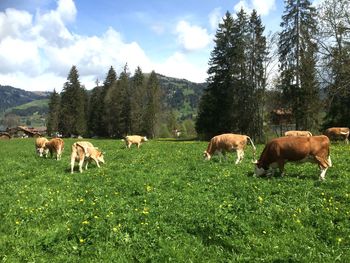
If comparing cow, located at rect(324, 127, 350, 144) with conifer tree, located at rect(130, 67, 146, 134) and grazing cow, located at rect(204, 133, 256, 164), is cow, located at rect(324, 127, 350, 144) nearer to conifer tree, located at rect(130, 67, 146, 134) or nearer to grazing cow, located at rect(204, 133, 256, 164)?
grazing cow, located at rect(204, 133, 256, 164)

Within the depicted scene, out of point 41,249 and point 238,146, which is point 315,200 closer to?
point 41,249

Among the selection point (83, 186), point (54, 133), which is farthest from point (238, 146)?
point (54, 133)

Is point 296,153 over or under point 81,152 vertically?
over

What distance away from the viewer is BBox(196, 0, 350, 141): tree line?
3531 centimetres

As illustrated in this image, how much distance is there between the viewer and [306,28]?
164 feet

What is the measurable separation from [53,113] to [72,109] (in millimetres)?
15524

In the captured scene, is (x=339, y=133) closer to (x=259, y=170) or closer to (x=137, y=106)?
(x=259, y=170)

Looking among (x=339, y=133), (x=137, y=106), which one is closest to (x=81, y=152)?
(x=339, y=133)

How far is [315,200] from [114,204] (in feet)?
19.9

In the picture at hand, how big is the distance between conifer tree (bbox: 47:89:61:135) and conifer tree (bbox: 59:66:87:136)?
7.10 metres

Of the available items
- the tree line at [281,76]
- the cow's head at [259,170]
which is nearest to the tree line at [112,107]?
the tree line at [281,76]

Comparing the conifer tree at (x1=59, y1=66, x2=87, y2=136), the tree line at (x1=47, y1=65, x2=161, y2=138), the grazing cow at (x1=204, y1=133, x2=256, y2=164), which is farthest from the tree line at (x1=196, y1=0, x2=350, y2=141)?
the conifer tree at (x1=59, y1=66, x2=87, y2=136)

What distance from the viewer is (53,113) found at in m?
115

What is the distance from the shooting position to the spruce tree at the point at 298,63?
48.3 meters
